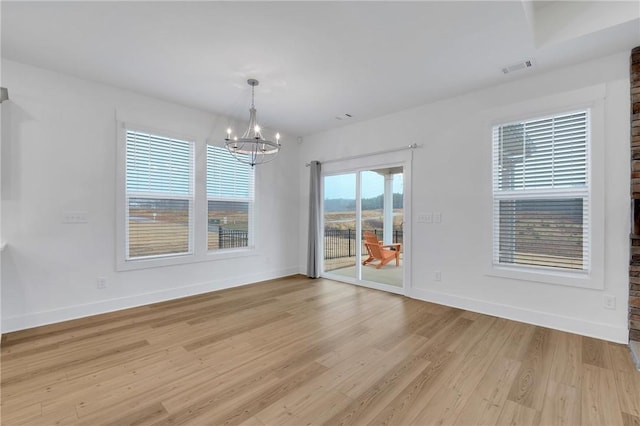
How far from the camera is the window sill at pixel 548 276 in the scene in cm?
303

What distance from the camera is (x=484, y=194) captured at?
147 inches

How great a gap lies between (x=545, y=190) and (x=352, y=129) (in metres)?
3.07

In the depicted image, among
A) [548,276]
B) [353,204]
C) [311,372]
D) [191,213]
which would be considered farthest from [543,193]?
[191,213]

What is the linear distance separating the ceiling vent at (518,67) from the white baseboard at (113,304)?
4804mm

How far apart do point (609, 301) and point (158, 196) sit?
5553 millimetres

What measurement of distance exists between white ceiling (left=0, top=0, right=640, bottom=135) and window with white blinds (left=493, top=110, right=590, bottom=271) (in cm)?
72

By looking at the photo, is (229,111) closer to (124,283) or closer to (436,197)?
(124,283)

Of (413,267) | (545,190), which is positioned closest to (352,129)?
(413,267)

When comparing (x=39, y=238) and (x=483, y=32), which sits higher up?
(x=483, y=32)

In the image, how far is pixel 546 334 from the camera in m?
3.06

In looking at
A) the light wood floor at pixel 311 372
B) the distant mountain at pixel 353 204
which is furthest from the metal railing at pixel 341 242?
the light wood floor at pixel 311 372

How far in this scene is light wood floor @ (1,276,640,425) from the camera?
1.85 meters

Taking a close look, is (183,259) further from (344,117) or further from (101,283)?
(344,117)

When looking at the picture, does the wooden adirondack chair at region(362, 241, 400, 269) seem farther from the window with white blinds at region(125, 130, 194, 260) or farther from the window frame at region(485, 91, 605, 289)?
the window with white blinds at region(125, 130, 194, 260)
